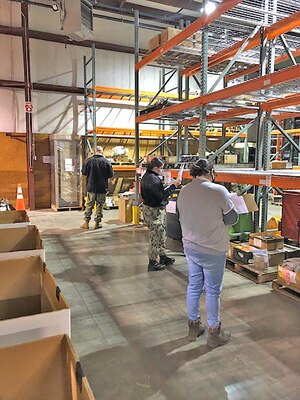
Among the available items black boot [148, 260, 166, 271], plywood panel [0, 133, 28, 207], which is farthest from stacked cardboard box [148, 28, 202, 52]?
plywood panel [0, 133, 28, 207]

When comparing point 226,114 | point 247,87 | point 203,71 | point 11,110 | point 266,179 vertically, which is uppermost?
point 11,110

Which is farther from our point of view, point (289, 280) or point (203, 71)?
point (203, 71)

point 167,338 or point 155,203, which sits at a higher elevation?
point 155,203

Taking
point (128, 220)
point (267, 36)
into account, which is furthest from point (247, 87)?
point (128, 220)

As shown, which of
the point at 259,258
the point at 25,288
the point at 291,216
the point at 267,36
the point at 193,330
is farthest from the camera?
the point at 291,216

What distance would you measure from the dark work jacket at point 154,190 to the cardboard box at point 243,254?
1347mm

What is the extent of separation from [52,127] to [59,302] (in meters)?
9.53

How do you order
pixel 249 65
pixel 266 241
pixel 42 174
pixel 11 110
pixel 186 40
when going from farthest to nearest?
pixel 42 174
pixel 11 110
pixel 249 65
pixel 186 40
pixel 266 241

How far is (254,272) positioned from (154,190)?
1.80 m

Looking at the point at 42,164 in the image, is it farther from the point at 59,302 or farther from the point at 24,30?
the point at 59,302

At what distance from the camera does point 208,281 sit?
289cm

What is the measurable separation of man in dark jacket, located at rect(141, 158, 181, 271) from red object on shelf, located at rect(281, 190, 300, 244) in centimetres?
238

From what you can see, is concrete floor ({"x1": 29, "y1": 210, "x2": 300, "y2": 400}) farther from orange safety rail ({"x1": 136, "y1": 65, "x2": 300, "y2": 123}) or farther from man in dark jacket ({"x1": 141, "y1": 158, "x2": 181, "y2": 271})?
orange safety rail ({"x1": 136, "y1": 65, "x2": 300, "y2": 123})

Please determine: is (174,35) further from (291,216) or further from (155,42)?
(291,216)
